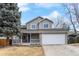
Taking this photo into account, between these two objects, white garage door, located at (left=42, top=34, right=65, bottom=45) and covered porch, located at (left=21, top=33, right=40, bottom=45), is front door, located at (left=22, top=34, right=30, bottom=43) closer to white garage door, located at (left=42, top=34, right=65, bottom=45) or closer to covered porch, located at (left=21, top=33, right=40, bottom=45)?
covered porch, located at (left=21, top=33, right=40, bottom=45)

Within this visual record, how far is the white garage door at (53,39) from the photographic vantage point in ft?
23.5

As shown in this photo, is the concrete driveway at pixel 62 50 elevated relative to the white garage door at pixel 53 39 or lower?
lower

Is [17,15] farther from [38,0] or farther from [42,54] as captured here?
[42,54]

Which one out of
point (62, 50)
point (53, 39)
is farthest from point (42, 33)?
point (62, 50)

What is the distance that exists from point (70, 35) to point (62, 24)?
1.08 ft

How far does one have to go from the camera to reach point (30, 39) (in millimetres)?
7223

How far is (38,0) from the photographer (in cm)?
696

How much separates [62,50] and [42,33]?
61 centimetres

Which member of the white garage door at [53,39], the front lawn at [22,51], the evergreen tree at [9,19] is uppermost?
the evergreen tree at [9,19]

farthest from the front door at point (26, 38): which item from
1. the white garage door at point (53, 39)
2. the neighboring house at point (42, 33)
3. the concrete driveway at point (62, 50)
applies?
the concrete driveway at point (62, 50)

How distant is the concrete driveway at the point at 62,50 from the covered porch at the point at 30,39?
11.6 inches

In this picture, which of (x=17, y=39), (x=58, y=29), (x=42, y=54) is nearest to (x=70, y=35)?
(x=58, y=29)

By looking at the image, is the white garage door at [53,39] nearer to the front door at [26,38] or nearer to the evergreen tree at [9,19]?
the front door at [26,38]

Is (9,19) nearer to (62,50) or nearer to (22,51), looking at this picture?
(22,51)
